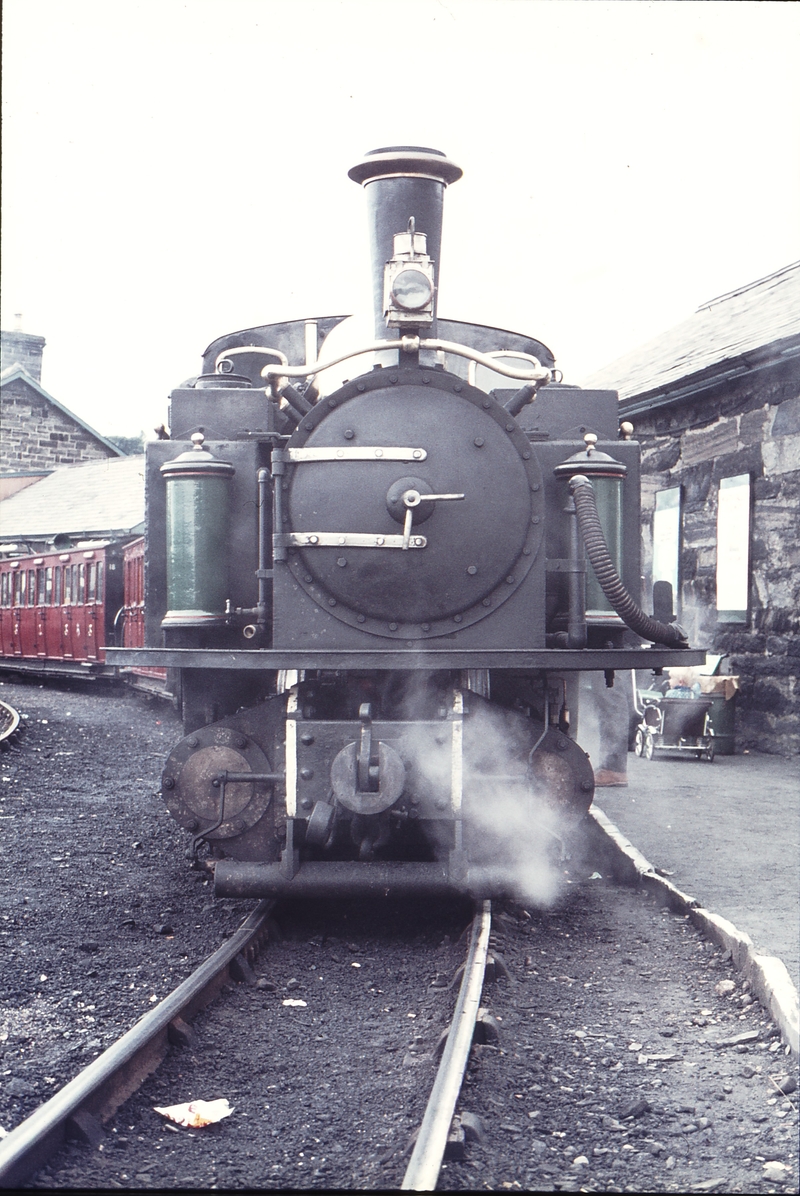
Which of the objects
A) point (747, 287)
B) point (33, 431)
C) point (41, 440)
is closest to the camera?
point (747, 287)

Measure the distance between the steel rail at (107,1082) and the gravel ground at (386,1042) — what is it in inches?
1.8

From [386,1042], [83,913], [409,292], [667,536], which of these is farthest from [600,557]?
[667,536]

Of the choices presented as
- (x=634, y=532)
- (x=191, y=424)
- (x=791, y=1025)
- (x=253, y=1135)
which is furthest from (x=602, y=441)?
(x=253, y=1135)

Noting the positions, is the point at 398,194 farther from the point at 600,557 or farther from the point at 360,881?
the point at 360,881

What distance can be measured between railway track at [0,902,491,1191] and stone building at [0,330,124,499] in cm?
3306

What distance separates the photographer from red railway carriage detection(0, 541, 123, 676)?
705 inches

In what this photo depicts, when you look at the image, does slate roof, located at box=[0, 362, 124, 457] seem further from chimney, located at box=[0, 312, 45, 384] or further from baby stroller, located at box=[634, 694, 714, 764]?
baby stroller, located at box=[634, 694, 714, 764]

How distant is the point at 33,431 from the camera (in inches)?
1451

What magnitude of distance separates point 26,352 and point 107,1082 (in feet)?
117

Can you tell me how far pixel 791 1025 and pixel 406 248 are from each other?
116 inches

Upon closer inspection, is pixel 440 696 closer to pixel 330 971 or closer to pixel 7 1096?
pixel 330 971

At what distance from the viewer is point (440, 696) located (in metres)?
4.39

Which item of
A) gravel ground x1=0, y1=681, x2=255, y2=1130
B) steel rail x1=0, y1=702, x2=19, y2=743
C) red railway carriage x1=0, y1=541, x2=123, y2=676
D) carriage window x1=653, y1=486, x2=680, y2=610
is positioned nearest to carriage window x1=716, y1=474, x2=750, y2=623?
carriage window x1=653, y1=486, x2=680, y2=610

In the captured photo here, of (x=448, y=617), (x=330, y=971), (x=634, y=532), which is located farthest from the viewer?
(x=634, y=532)
